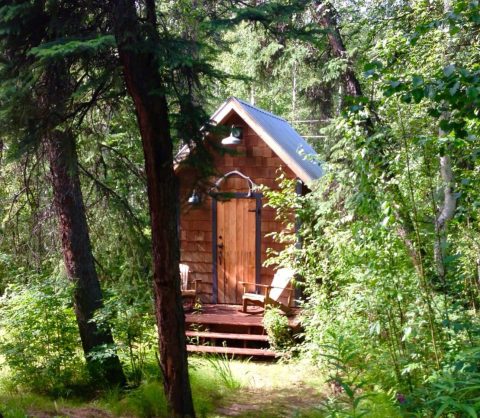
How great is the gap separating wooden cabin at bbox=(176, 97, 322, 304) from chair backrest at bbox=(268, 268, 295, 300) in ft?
1.48

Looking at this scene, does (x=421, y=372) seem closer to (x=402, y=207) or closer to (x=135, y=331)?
(x=402, y=207)

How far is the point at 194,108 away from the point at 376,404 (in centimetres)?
300

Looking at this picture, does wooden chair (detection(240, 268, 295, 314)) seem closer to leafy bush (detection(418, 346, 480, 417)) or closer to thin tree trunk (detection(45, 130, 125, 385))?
thin tree trunk (detection(45, 130, 125, 385))

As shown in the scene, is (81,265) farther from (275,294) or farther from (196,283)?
(275,294)

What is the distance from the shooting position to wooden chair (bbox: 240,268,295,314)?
9.13 m

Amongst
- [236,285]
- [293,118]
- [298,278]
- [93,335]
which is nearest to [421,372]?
[93,335]

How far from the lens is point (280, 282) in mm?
9438

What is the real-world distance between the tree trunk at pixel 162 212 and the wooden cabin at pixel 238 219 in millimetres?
4322

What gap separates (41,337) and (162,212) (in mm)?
2820

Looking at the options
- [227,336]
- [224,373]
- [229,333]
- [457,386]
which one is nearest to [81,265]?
[224,373]

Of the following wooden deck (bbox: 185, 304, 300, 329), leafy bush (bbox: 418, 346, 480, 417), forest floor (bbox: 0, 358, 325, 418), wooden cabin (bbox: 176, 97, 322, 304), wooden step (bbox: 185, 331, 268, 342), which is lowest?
forest floor (bbox: 0, 358, 325, 418)

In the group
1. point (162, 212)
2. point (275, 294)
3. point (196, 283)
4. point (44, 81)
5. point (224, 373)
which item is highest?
point (44, 81)

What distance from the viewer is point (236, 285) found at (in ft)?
33.8

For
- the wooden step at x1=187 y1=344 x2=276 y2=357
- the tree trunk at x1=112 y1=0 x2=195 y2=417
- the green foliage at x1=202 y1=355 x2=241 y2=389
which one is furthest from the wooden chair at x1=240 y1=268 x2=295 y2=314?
the tree trunk at x1=112 y1=0 x2=195 y2=417
